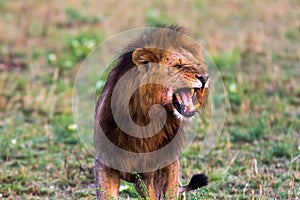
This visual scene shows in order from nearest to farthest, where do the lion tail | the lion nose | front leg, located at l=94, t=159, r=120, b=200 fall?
1. the lion nose
2. front leg, located at l=94, t=159, r=120, b=200
3. the lion tail

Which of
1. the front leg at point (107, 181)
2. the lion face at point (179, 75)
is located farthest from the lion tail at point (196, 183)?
the lion face at point (179, 75)

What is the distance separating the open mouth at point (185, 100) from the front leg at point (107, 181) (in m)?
0.68

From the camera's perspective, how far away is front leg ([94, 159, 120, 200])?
4.16 metres

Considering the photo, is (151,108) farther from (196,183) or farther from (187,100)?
(196,183)

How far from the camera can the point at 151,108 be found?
3910mm

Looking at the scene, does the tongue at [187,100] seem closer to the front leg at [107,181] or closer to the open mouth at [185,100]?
the open mouth at [185,100]

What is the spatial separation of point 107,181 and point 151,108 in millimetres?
620

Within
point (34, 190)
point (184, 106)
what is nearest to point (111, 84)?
point (184, 106)

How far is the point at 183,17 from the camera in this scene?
11.5 meters

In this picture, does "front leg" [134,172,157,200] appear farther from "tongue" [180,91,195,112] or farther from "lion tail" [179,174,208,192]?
"tongue" [180,91,195,112]

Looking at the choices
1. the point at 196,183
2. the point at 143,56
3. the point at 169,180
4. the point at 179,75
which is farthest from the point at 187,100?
the point at 196,183

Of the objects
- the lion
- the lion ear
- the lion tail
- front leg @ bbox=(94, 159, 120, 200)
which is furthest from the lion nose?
the lion tail

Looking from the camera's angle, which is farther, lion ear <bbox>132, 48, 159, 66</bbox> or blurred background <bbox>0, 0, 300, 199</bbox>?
blurred background <bbox>0, 0, 300, 199</bbox>

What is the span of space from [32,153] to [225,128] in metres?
2.22
